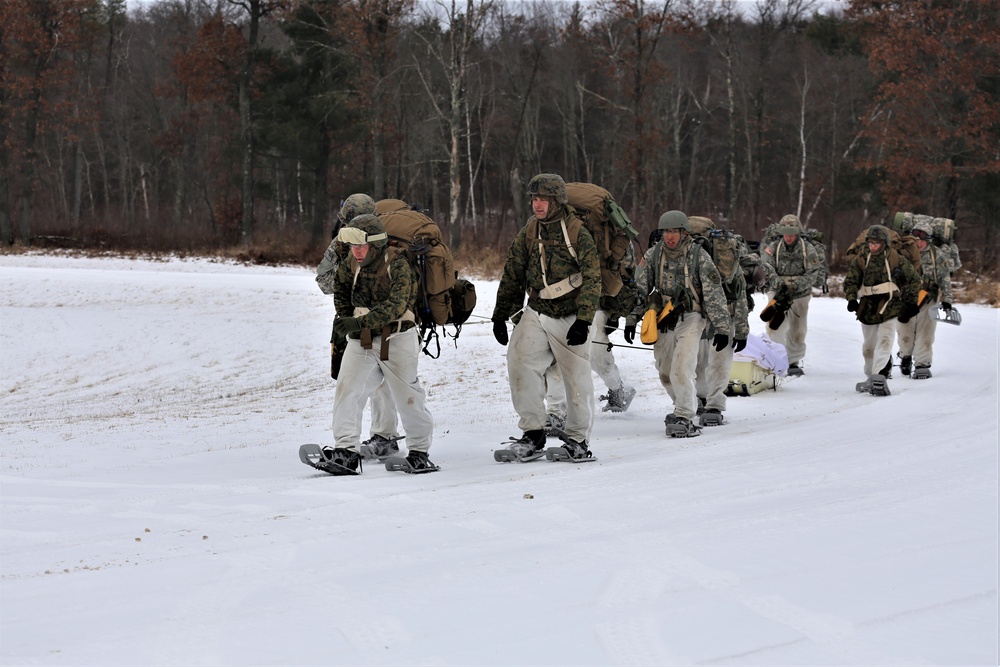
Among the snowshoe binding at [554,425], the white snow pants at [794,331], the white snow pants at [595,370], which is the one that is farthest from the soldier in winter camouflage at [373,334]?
the white snow pants at [794,331]

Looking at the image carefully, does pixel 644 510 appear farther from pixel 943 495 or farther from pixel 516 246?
pixel 516 246

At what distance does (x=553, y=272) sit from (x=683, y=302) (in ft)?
6.58

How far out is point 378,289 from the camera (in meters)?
8.18

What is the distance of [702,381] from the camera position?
11.3 m

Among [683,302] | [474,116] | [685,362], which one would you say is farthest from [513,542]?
[474,116]

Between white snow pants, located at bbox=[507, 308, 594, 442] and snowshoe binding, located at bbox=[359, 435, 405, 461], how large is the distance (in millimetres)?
1056

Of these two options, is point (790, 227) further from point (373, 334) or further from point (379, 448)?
point (373, 334)

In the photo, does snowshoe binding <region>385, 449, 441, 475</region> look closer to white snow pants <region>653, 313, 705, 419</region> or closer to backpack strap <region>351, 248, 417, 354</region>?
backpack strap <region>351, 248, 417, 354</region>

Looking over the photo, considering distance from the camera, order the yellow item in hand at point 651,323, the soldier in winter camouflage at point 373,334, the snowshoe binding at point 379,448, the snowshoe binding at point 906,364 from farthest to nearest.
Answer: the snowshoe binding at point 906,364 < the yellow item in hand at point 651,323 < the snowshoe binding at point 379,448 < the soldier in winter camouflage at point 373,334

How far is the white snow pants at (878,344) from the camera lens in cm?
1311

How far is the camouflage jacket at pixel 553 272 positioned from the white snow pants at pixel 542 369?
0.39 ft

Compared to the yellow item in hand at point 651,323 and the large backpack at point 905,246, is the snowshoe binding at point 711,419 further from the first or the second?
the large backpack at point 905,246

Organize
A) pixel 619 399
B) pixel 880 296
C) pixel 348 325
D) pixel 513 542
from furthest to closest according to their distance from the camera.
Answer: pixel 880 296, pixel 619 399, pixel 348 325, pixel 513 542

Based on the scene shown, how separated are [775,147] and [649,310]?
50.7 m
